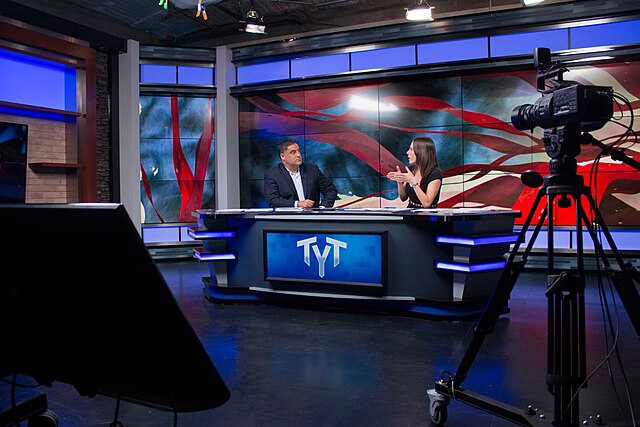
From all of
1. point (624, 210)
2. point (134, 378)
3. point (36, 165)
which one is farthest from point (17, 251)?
point (624, 210)

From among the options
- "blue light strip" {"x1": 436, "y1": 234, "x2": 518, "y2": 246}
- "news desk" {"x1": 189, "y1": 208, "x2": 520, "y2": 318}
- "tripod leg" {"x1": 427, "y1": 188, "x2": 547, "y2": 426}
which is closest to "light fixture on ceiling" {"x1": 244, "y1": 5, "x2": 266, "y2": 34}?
"news desk" {"x1": 189, "y1": 208, "x2": 520, "y2": 318}

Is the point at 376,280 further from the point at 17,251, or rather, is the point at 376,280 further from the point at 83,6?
the point at 83,6

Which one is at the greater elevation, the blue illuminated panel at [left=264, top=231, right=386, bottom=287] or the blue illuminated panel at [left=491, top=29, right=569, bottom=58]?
the blue illuminated panel at [left=491, top=29, right=569, bottom=58]

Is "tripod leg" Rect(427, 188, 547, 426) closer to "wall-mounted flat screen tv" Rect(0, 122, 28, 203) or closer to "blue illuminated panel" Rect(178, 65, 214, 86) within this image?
"wall-mounted flat screen tv" Rect(0, 122, 28, 203)

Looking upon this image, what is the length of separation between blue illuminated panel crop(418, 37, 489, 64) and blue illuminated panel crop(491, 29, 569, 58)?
14 cm

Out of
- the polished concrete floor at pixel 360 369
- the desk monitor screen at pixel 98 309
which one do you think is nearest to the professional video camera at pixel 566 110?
the polished concrete floor at pixel 360 369

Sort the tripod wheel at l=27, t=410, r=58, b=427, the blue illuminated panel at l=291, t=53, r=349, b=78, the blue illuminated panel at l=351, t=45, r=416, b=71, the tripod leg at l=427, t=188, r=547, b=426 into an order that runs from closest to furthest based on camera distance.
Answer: the tripod wheel at l=27, t=410, r=58, b=427 → the tripod leg at l=427, t=188, r=547, b=426 → the blue illuminated panel at l=351, t=45, r=416, b=71 → the blue illuminated panel at l=291, t=53, r=349, b=78

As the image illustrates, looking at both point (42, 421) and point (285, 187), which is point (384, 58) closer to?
point (285, 187)

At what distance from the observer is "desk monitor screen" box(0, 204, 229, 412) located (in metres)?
0.80

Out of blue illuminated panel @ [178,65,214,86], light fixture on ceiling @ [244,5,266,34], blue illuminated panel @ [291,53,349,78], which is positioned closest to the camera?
light fixture on ceiling @ [244,5,266,34]

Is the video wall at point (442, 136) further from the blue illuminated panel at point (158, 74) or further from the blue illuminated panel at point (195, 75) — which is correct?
the blue illuminated panel at point (158, 74)

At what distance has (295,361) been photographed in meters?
3.07

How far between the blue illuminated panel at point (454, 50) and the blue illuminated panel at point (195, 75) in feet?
11.1

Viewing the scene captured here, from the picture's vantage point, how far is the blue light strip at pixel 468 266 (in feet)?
12.3
